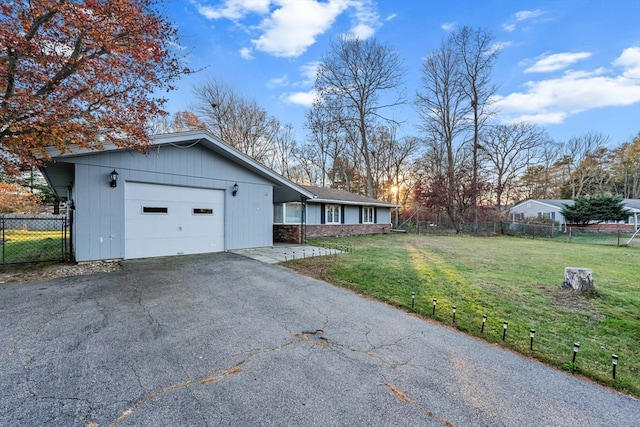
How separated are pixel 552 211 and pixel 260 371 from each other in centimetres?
3572

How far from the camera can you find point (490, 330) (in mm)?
3627

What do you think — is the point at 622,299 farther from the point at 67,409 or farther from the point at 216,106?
the point at 216,106

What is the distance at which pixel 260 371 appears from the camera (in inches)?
100

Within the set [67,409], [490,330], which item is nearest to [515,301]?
[490,330]

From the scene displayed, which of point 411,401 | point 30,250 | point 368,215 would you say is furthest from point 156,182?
point 368,215

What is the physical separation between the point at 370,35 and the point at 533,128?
67.6ft

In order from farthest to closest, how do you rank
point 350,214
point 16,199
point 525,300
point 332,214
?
point 16,199 → point 350,214 → point 332,214 → point 525,300

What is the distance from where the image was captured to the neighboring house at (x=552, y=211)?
26406 millimetres

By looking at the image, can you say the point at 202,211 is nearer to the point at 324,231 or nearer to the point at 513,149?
the point at 324,231

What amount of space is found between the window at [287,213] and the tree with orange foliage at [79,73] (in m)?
7.30

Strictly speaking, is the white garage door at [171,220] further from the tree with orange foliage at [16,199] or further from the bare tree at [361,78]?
the bare tree at [361,78]

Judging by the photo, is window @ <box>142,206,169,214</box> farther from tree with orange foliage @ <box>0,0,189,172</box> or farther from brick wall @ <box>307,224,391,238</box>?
brick wall @ <box>307,224,391,238</box>

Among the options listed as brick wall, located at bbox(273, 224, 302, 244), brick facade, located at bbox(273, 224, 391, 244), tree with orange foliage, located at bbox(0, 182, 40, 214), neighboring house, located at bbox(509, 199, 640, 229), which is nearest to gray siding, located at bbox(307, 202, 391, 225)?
brick facade, located at bbox(273, 224, 391, 244)

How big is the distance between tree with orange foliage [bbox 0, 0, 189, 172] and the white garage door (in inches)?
69.7
